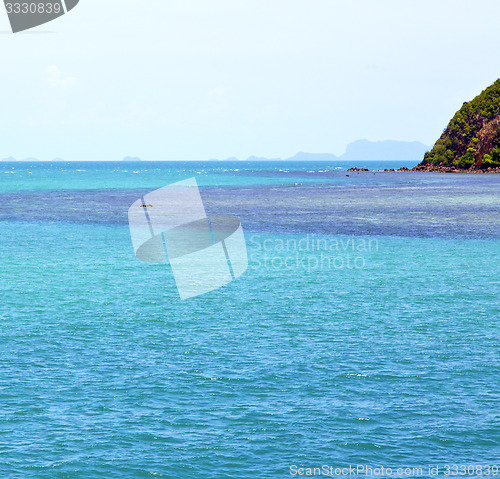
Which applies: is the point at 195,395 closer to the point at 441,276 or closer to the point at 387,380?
the point at 387,380

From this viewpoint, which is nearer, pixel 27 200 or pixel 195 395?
pixel 195 395

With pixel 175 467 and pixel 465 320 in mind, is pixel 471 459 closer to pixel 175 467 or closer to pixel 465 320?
pixel 175 467

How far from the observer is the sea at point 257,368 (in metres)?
16.2

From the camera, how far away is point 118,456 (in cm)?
1617

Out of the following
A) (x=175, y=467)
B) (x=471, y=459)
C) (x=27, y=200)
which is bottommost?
(x=471, y=459)

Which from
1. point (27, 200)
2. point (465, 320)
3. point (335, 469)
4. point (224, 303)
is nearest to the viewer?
point (335, 469)

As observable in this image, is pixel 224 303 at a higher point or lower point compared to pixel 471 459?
higher

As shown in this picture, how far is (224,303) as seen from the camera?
3162 centimetres

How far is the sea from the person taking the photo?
1623cm

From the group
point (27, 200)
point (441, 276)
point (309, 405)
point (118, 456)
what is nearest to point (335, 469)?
point (309, 405)

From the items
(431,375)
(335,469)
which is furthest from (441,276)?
(335,469)

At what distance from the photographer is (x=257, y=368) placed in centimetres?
2194

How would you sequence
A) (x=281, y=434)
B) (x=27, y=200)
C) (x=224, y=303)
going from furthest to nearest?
(x=27, y=200), (x=224, y=303), (x=281, y=434)

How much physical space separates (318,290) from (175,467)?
19406 mm
